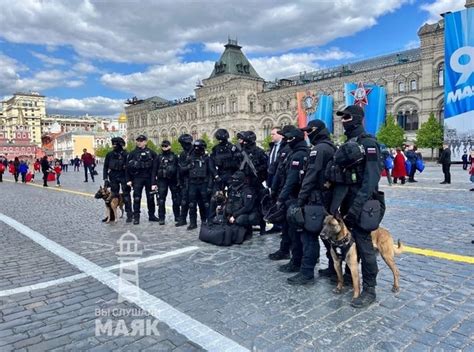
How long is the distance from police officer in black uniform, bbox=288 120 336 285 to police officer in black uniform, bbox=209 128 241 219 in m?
2.68

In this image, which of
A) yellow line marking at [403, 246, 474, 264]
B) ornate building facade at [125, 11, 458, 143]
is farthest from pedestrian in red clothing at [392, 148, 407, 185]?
ornate building facade at [125, 11, 458, 143]

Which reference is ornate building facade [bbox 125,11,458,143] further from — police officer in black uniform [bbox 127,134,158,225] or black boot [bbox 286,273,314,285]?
black boot [bbox 286,273,314,285]

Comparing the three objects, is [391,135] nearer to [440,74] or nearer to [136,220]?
[440,74]

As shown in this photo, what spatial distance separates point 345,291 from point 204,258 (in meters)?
2.32

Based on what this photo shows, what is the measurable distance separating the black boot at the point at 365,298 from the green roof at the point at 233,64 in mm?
73297

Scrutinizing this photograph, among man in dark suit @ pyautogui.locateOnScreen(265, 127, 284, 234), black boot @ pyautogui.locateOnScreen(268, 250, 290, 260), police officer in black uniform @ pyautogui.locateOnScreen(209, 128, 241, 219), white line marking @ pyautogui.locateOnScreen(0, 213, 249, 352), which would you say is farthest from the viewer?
police officer in black uniform @ pyautogui.locateOnScreen(209, 128, 241, 219)

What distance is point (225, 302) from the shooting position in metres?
3.97

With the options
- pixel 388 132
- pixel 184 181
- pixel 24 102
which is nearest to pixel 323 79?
pixel 388 132

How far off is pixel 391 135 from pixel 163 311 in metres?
44.6

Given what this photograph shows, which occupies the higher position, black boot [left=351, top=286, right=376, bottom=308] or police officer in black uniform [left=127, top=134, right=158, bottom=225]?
police officer in black uniform [left=127, top=134, right=158, bottom=225]

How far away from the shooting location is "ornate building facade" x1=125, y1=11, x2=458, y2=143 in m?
46.7

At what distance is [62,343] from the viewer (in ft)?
10.5

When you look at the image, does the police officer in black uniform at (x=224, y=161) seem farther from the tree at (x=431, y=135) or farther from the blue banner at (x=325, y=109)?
the blue banner at (x=325, y=109)

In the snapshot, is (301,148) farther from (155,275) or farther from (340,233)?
(155,275)
